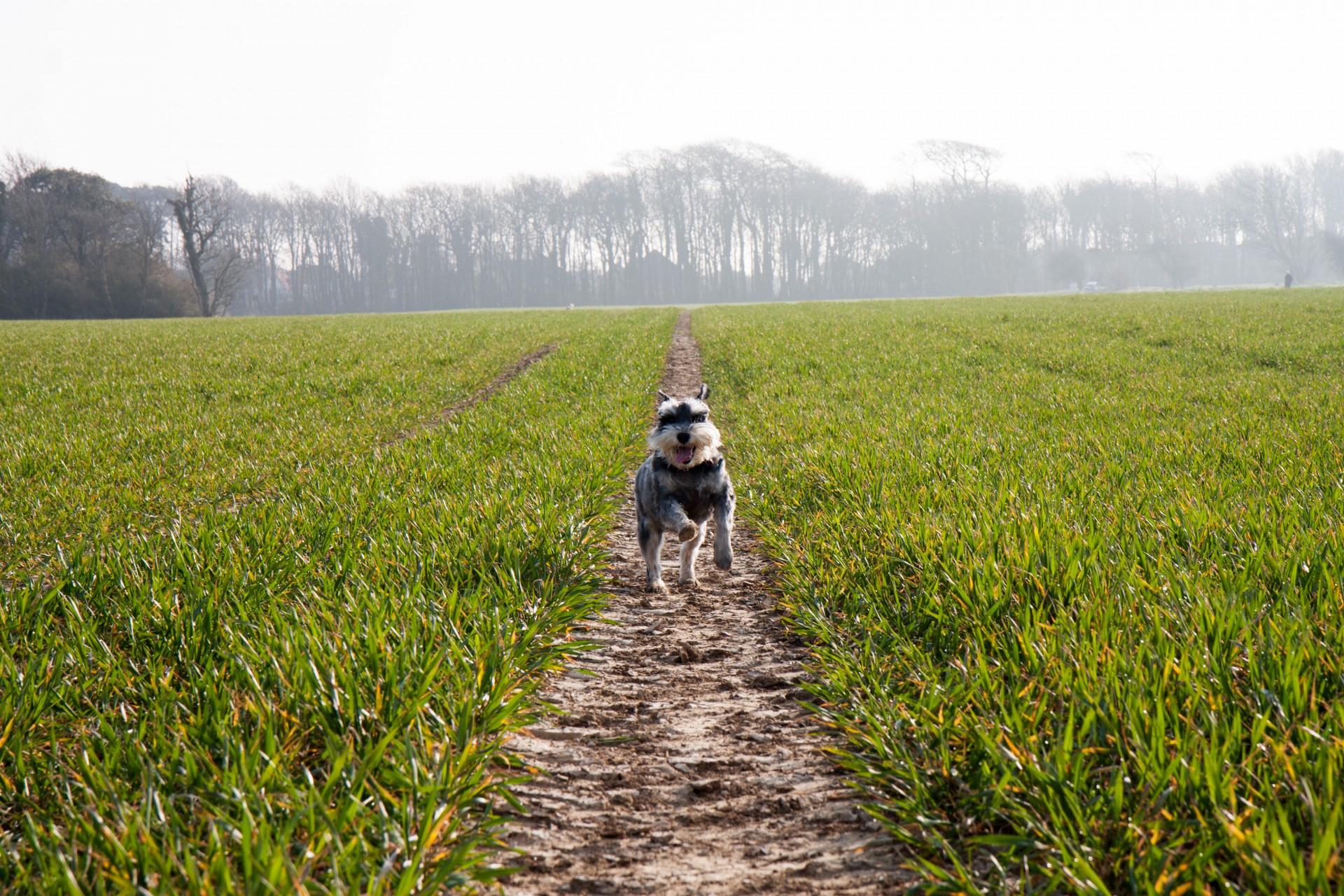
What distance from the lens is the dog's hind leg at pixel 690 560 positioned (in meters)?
5.16

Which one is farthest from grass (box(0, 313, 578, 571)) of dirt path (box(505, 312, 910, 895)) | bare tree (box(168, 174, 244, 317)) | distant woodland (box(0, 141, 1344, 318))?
distant woodland (box(0, 141, 1344, 318))

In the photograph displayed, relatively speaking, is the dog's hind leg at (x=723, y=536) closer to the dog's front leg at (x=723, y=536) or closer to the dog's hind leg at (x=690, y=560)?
the dog's front leg at (x=723, y=536)

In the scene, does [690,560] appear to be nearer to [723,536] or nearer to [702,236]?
[723,536]

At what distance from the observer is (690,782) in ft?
9.09

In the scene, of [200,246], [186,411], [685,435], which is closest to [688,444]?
A: [685,435]

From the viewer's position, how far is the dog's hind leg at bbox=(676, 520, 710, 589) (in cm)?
516

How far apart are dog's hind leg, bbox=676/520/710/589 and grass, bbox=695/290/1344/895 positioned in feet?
1.94

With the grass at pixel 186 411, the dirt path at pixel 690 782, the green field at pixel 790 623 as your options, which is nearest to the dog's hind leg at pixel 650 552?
the green field at pixel 790 623

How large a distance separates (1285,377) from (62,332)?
3720cm

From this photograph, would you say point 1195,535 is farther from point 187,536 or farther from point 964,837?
point 187,536

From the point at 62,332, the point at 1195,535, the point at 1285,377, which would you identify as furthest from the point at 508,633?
the point at 62,332

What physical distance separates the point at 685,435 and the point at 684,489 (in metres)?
0.40

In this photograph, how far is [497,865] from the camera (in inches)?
90.7

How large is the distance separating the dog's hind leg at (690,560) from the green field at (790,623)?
587 millimetres
